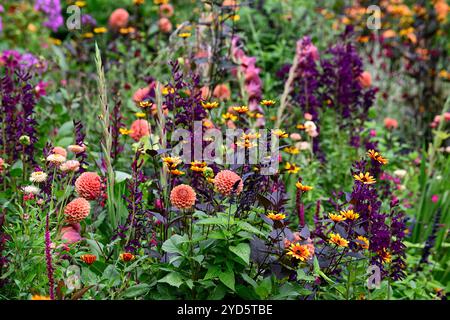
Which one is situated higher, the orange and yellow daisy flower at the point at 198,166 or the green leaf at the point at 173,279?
the orange and yellow daisy flower at the point at 198,166

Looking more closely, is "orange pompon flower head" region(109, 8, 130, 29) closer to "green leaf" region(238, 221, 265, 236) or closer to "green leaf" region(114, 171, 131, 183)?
"green leaf" region(114, 171, 131, 183)

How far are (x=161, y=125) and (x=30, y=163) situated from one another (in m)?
0.92

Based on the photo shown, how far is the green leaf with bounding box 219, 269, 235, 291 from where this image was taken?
6.54 feet

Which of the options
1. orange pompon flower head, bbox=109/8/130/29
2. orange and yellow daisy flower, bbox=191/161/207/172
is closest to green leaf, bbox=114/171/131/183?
orange and yellow daisy flower, bbox=191/161/207/172

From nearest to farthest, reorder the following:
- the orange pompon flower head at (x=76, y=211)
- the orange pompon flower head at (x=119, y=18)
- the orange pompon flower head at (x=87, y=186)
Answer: the orange pompon flower head at (x=76, y=211) → the orange pompon flower head at (x=87, y=186) → the orange pompon flower head at (x=119, y=18)

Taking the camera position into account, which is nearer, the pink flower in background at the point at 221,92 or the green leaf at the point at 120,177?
the green leaf at the point at 120,177

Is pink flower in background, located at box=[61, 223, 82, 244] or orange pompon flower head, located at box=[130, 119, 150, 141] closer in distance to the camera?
pink flower in background, located at box=[61, 223, 82, 244]

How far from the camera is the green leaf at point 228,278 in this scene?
199 centimetres

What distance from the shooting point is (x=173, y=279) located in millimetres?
2047

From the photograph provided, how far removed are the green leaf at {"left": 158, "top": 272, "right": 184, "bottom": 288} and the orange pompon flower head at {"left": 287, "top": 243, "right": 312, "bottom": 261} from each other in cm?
35

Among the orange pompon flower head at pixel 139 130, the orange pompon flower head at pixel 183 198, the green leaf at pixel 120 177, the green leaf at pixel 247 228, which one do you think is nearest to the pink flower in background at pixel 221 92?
the orange pompon flower head at pixel 139 130

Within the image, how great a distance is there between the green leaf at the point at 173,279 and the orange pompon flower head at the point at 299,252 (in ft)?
1.14

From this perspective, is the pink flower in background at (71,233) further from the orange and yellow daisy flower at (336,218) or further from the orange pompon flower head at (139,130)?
the orange and yellow daisy flower at (336,218)

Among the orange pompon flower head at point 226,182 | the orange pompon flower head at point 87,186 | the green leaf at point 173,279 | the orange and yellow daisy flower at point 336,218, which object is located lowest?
the green leaf at point 173,279
